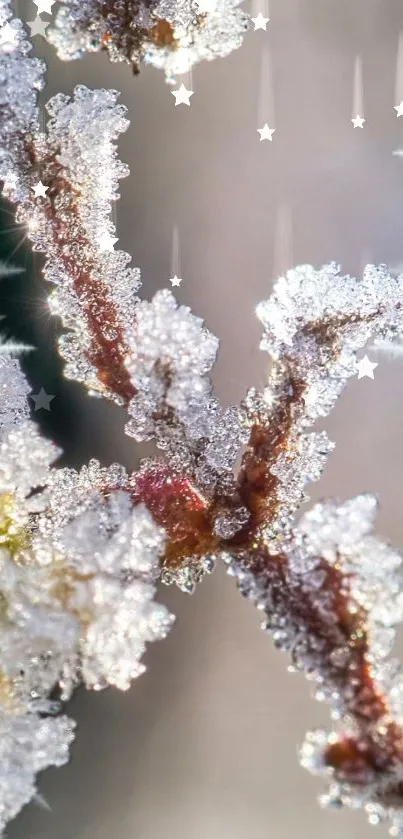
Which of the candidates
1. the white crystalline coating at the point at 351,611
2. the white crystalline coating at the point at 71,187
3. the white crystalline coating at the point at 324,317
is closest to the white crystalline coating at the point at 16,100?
the white crystalline coating at the point at 71,187

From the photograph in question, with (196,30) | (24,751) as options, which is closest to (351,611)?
(24,751)

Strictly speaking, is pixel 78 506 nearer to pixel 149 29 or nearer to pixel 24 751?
pixel 24 751

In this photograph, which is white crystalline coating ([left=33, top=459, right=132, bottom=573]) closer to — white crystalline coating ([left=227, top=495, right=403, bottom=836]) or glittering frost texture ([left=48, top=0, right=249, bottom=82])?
white crystalline coating ([left=227, top=495, right=403, bottom=836])

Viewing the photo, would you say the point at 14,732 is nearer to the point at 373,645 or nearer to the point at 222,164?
the point at 373,645

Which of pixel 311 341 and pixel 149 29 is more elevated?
pixel 149 29

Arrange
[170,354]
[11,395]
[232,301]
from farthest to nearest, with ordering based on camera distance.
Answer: [232,301] → [11,395] → [170,354]

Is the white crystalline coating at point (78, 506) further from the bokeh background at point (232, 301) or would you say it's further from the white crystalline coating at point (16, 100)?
the bokeh background at point (232, 301)
